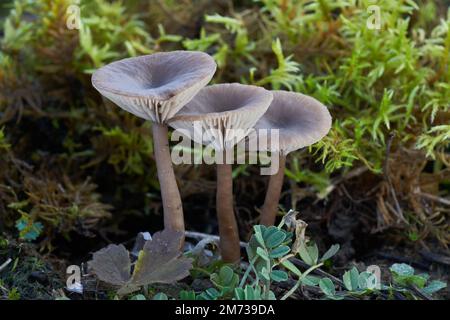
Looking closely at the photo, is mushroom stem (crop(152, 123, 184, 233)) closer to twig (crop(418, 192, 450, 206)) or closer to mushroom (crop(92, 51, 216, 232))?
mushroom (crop(92, 51, 216, 232))


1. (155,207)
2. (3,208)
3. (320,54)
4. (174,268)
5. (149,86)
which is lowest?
(155,207)

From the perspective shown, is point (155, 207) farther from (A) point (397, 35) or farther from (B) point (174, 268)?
(A) point (397, 35)

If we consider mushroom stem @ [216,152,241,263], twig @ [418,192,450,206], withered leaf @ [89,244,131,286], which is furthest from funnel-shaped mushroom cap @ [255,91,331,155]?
twig @ [418,192,450,206]

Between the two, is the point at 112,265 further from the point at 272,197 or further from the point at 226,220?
the point at 272,197

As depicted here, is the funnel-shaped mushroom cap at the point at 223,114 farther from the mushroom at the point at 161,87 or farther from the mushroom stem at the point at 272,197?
the mushroom stem at the point at 272,197

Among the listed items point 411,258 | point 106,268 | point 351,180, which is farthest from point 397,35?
point 106,268

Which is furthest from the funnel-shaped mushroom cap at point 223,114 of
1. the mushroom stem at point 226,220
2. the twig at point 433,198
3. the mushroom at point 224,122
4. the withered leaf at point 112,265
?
the twig at point 433,198
